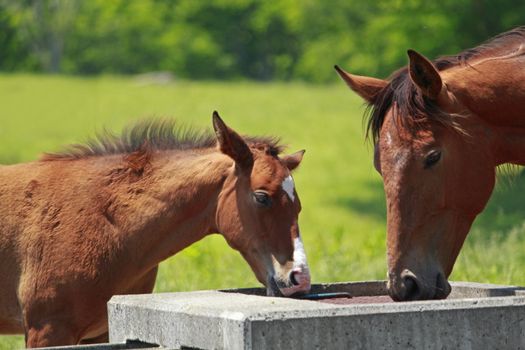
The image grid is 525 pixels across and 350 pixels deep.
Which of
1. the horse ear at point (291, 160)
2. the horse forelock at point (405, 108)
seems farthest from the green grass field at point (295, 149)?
the horse ear at point (291, 160)

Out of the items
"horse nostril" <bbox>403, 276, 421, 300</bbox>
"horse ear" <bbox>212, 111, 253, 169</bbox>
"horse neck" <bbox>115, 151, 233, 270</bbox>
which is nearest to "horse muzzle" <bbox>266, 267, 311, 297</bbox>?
"horse neck" <bbox>115, 151, 233, 270</bbox>

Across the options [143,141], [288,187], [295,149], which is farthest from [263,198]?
[295,149]

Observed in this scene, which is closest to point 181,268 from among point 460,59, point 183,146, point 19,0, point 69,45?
point 183,146

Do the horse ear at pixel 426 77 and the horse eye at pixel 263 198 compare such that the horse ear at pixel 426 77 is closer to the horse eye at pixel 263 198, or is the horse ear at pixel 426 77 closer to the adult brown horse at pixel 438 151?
the adult brown horse at pixel 438 151

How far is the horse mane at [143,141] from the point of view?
7.84 meters

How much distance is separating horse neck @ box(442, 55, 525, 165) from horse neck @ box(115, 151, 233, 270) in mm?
2024

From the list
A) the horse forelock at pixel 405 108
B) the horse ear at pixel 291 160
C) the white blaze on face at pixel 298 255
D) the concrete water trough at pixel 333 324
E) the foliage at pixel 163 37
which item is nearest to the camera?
the concrete water trough at pixel 333 324

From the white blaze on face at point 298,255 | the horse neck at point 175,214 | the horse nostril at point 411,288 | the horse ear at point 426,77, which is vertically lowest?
the horse nostril at point 411,288

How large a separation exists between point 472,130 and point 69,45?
7736 cm

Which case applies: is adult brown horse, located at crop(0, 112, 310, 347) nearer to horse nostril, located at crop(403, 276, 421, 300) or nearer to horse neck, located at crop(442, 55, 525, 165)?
horse nostril, located at crop(403, 276, 421, 300)

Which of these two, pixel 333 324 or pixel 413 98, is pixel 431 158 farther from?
pixel 333 324

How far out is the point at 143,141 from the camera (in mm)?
7883

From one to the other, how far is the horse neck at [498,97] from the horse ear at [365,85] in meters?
0.39

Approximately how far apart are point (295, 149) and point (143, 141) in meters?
19.6
